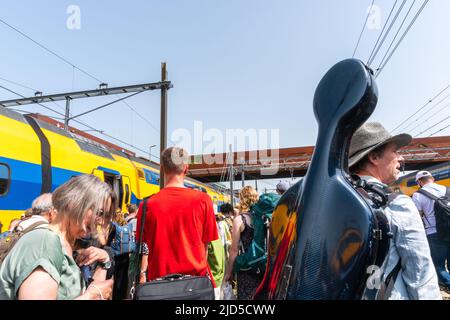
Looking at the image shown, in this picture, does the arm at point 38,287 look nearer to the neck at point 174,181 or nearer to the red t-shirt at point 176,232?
the red t-shirt at point 176,232

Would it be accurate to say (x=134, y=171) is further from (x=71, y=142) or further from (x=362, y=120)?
(x=362, y=120)

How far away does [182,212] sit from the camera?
2525 mm

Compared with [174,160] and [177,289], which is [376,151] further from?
[174,160]

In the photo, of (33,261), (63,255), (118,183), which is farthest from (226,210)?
(33,261)

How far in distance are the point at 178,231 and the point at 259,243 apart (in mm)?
1065

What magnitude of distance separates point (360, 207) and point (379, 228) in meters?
0.06

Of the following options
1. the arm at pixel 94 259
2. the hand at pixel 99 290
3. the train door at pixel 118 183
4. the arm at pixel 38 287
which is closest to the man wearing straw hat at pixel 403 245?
the arm at pixel 38 287

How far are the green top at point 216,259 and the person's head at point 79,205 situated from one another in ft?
4.92

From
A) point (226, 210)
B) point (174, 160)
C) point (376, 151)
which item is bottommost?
point (226, 210)

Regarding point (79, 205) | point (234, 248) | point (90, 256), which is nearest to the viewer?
point (79, 205)

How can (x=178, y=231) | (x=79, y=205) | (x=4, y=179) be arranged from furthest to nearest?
1. (x=4, y=179)
2. (x=178, y=231)
3. (x=79, y=205)

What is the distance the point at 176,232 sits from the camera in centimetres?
249

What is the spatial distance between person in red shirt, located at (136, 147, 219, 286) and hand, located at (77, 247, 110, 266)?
1.86 feet
